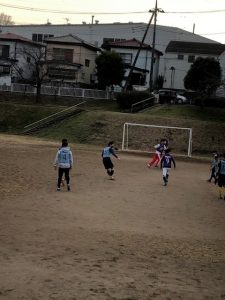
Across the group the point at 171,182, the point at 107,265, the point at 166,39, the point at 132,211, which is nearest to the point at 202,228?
the point at 132,211

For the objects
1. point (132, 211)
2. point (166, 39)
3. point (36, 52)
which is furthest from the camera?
point (166, 39)

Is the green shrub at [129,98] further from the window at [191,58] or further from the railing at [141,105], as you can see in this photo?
the window at [191,58]

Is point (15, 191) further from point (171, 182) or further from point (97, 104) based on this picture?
point (97, 104)

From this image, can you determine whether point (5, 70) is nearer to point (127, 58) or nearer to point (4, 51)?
point (4, 51)

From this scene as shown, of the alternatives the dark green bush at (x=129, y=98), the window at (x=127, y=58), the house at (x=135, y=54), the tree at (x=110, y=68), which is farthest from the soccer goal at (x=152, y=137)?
the window at (x=127, y=58)

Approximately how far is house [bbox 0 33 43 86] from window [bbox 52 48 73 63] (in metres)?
3.13

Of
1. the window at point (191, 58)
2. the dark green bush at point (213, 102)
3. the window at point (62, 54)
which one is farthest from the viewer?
the window at point (191, 58)

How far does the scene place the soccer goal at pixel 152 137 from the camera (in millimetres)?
38062

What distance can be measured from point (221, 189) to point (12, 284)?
13.2 m

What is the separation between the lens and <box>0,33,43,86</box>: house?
215ft

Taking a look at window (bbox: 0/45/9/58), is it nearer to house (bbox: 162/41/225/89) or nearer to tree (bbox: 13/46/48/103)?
tree (bbox: 13/46/48/103)

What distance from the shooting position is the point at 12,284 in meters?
7.43

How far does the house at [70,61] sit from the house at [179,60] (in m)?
11.0

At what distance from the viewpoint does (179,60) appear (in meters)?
73.4
